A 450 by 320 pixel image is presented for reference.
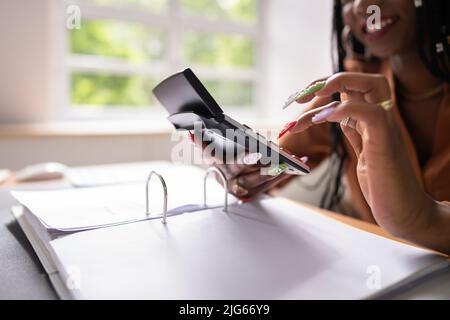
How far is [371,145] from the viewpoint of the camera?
454mm

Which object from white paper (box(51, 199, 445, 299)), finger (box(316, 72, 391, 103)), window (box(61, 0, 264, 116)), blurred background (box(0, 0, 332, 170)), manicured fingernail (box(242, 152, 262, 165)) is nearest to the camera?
white paper (box(51, 199, 445, 299))

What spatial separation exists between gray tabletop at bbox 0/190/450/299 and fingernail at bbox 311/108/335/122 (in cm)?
21

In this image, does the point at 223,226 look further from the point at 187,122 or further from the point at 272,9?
the point at 272,9

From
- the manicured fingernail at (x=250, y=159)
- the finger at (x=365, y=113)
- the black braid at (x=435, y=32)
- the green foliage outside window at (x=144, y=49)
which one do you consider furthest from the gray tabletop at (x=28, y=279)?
the green foliage outside window at (x=144, y=49)

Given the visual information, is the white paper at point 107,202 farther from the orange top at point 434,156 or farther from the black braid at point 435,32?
the black braid at point 435,32

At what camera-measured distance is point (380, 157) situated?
45 cm

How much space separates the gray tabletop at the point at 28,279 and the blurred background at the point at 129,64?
3.58 ft

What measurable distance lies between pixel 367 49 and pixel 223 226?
0.83 m

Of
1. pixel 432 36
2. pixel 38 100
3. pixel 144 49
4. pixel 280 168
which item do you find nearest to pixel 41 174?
pixel 280 168

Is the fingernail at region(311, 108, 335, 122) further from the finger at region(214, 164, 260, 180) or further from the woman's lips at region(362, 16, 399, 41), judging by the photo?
the woman's lips at region(362, 16, 399, 41)

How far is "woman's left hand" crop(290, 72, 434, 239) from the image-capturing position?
0.44m

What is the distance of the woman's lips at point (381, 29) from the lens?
92 centimetres

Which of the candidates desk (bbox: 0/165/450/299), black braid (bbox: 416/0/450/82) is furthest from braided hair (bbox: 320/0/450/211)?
desk (bbox: 0/165/450/299)
